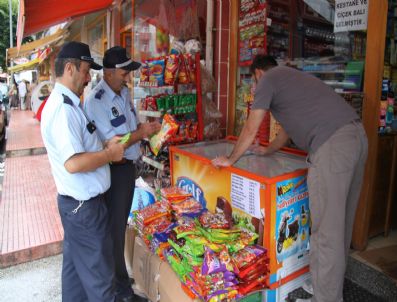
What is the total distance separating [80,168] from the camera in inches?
74.7

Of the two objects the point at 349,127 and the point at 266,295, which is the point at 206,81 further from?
the point at 266,295

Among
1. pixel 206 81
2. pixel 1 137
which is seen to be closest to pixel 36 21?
pixel 206 81

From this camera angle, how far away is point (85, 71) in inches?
81.7

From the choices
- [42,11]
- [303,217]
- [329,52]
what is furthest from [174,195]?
[42,11]

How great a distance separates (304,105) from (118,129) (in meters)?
1.33

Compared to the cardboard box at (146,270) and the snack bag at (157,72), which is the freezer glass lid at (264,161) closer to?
the snack bag at (157,72)

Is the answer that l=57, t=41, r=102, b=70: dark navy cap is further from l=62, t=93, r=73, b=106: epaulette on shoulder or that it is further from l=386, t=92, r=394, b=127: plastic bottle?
l=386, t=92, r=394, b=127: plastic bottle

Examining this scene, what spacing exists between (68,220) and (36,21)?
3.30 m

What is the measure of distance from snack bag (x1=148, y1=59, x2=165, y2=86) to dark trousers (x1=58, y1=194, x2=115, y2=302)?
188 cm

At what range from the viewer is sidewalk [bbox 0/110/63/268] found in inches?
137

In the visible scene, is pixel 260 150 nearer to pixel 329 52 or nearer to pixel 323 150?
pixel 323 150

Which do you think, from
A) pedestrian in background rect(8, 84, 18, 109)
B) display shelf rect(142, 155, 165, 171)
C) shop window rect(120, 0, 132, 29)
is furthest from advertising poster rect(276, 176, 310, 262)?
pedestrian in background rect(8, 84, 18, 109)

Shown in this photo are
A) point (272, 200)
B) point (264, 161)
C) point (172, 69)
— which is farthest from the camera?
point (172, 69)

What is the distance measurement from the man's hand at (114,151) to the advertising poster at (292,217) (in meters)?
1.00
